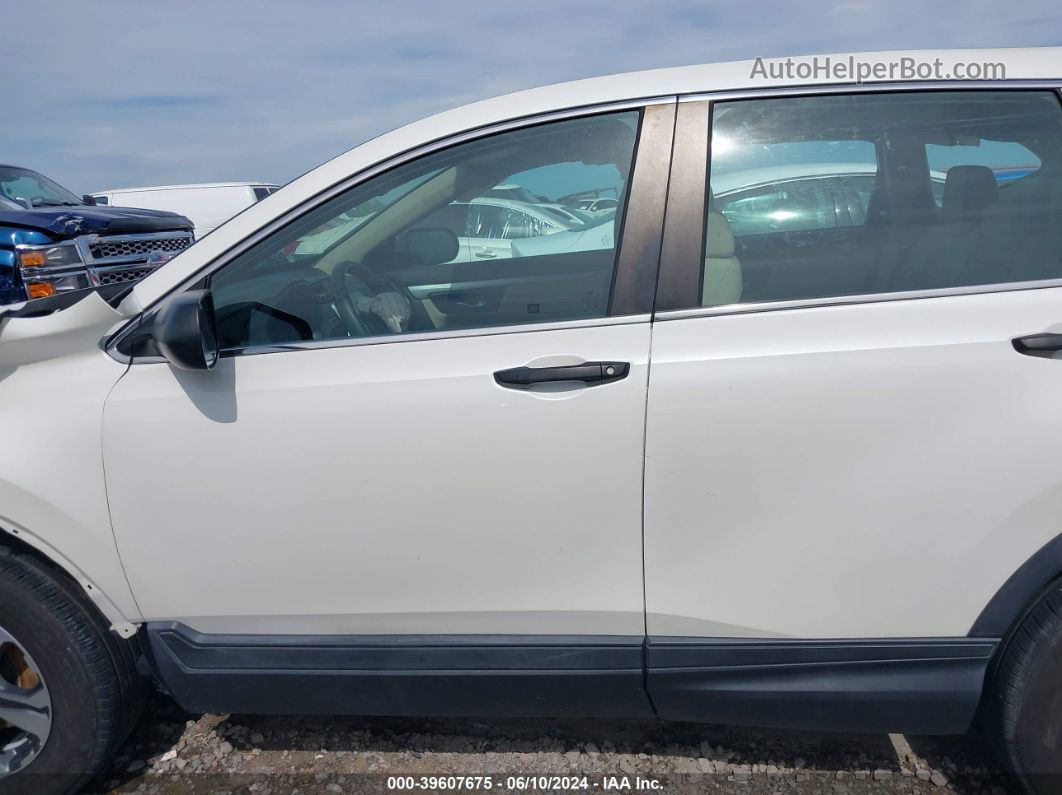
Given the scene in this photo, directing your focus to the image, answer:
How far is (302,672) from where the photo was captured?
208 cm

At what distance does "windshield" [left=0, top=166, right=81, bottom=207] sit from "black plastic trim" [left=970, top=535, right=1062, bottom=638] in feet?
25.1

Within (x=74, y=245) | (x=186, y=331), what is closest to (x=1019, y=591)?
(x=186, y=331)

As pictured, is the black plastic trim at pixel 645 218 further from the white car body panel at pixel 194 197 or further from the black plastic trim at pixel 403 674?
the white car body panel at pixel 194 197

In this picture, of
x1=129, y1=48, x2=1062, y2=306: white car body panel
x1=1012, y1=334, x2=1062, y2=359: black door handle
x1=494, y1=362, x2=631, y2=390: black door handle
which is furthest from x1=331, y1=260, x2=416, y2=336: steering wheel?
x1=1012, y1=334, x2=1062, y2=359: black door handle

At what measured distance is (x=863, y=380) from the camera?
1.80 m

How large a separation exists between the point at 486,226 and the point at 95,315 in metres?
1.07

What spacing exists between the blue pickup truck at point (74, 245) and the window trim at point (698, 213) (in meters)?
3.78

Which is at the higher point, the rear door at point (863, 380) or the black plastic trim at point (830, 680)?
the rear door at point (863, 380)

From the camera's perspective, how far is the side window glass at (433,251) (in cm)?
203

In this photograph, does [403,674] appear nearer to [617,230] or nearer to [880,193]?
[617,230]

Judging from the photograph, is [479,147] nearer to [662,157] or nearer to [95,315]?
[662,157]

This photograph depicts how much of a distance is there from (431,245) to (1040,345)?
59.4 inches

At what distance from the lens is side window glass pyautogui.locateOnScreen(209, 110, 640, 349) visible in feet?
6.66

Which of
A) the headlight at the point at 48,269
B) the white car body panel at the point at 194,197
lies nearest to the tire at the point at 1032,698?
the headlight at the point at 48,269
